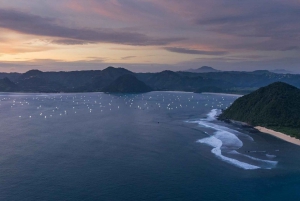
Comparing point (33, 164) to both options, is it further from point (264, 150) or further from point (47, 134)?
point (264, 150)

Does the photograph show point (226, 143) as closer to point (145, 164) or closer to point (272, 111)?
point (145, 164)

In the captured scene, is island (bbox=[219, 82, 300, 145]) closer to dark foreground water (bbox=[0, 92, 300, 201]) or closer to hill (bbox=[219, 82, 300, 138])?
hill (bbox=[219, 82, 300, 138])

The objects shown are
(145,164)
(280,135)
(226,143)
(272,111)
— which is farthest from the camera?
(272,111)

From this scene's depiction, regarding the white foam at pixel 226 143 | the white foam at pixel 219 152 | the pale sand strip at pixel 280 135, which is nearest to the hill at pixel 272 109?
the pale sand strip at pixel 280 135

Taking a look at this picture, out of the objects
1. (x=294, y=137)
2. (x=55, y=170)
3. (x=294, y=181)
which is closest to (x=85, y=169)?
(x=55, y=170)

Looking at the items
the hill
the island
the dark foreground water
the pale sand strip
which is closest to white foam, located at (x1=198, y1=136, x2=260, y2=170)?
the dark foreground water

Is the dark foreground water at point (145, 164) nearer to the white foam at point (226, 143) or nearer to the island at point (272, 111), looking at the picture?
the white foam at point (226, 143)

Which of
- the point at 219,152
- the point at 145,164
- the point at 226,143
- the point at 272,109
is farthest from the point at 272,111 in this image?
the point at 145,164
